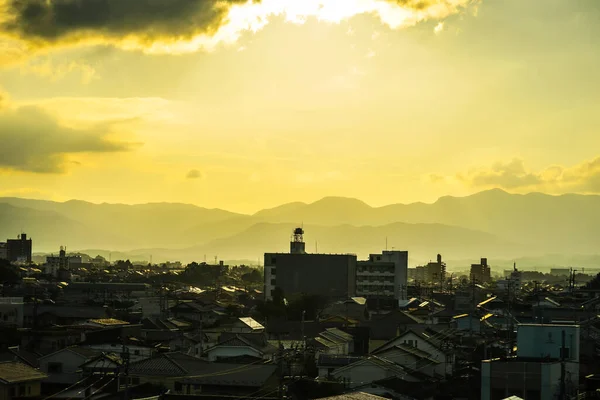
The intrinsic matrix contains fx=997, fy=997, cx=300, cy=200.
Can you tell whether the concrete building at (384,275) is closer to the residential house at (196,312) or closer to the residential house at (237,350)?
the residential house at (196,312)

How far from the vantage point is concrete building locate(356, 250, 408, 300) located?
8269cm

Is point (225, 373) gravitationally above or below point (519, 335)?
below

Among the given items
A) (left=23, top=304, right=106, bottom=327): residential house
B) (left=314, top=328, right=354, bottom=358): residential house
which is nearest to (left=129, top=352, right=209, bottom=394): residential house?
(left=314, top=328, right=354, bottom=358): residential house

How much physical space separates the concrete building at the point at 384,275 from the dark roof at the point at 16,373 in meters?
57.4

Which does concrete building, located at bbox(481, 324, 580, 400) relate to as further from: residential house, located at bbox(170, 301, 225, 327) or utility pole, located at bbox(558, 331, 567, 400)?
residential house, located at bbox(170, 301, 225, 327)

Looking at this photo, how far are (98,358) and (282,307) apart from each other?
3221 centimetres

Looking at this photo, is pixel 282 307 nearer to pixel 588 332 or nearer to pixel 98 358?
pixel 588 332

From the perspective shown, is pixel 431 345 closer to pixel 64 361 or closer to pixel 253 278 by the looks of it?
pixel 64 361

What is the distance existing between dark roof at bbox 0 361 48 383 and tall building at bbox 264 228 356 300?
5592cm

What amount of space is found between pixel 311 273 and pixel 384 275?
621 centimetres

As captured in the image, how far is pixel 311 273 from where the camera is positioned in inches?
3255

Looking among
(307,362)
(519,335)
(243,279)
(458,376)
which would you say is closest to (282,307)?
(307,362)

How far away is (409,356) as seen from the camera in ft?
112

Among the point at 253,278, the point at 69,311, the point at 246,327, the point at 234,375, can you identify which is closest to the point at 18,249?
the point at 253,278
